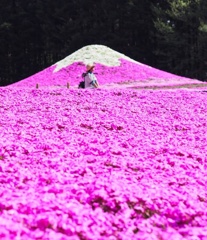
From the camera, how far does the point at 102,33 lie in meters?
71.2

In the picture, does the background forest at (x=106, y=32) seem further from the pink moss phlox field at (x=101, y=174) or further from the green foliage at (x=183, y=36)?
the pink moss phlox field at (x=101, y=174)

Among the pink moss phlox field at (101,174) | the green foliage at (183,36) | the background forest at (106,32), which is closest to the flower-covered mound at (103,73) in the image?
the green foliage at (183,36)

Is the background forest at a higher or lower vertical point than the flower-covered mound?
higher

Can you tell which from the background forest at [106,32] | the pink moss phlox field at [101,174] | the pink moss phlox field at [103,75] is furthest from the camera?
the background forest at [106,32]

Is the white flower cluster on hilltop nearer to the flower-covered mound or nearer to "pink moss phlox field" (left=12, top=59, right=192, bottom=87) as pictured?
the flower-covered mound

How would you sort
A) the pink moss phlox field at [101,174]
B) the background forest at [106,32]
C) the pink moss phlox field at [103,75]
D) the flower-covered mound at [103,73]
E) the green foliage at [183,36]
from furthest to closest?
1. the background forest at [106,32]
2. the green foliage at [183,36]
3. the pink moss phlox field at [103,75]
4. the flower-covered mound at [103,73]
5. the pink moss phlox field at [101,174]

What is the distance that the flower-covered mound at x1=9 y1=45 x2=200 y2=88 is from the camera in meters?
45.6

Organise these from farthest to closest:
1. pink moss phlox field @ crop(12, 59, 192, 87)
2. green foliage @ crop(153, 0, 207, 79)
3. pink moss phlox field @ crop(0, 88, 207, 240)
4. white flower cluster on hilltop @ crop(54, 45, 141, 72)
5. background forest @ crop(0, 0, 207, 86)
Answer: background forest @ crop(0, 0, 207, 86) < green foliage @ crop(153, 0, 207, 79) < white flower cluster on hilltop @ crop(54, 45, 141, 72) < pink moss phlox field @ crop(12, 59, 192, 87) < pink moss phlox field @ crop(0, 88, 207, 240)

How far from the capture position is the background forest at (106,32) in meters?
62.4

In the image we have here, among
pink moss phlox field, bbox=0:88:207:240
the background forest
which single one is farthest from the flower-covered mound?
pink moss phlox field, bbox=0:88:207:240

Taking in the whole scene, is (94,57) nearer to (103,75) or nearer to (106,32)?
(103,75)

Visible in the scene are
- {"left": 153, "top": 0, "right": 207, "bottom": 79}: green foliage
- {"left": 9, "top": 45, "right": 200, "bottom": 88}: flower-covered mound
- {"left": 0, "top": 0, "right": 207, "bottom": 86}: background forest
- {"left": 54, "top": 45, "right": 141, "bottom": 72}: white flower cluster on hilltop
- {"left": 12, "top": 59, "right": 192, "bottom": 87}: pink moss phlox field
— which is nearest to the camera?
{"left": 9, "top": 45, "right": 200, "bottom": 88}: flower-covered mound

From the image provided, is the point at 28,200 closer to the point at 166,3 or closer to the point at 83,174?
the point at 83,174

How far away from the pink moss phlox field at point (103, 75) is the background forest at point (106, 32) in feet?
45.6
